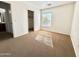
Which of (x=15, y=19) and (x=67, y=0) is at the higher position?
(x=67, y=0)

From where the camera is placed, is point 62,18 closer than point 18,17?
No

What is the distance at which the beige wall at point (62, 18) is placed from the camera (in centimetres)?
461

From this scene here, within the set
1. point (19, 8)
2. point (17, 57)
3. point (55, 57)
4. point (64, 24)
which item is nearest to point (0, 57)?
point (17, 57)

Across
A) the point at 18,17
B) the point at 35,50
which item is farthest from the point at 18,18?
the point at 35,50

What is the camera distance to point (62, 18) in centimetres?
508

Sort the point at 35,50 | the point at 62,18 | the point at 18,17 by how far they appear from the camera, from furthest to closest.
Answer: the point at 62,18 → the point at 18,17 → the point at 35,50

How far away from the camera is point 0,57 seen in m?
1.94

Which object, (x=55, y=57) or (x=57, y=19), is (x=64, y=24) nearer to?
(x=57, y=19)

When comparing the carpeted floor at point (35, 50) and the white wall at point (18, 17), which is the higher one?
the white wall at point (18, 17)

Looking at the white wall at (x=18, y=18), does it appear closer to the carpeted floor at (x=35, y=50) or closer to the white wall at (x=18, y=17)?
the white wall at (x=18, y=17)

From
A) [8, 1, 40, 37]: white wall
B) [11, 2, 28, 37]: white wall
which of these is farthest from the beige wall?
[11, 2, 28, 37]: white wall

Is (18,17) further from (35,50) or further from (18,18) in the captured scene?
(35,50)

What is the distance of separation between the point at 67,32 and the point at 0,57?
4.31m

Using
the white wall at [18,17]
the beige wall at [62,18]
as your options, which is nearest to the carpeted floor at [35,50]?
the white wall at [18,17]
